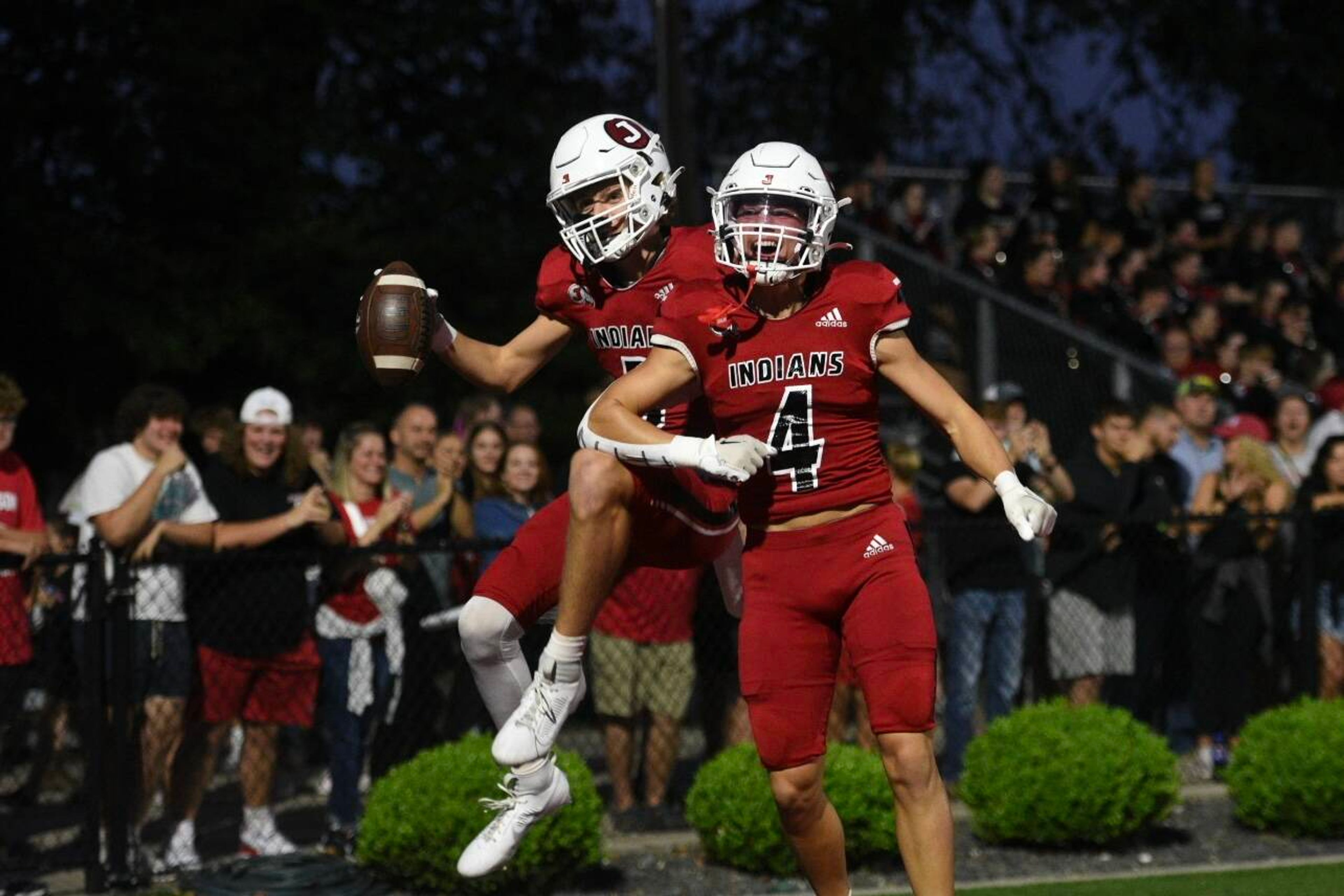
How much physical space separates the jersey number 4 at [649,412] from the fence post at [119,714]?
9.55 feet

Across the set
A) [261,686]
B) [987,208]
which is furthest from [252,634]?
[987,208]

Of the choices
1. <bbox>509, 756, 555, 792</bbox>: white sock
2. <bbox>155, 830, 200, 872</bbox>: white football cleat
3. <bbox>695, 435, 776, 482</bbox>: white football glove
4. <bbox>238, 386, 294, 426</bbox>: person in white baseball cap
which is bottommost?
<bbox>155, 830, 200, 872</bbox>: white football cleat

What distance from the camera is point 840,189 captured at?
1449 centimetres

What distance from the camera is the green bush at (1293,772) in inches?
351

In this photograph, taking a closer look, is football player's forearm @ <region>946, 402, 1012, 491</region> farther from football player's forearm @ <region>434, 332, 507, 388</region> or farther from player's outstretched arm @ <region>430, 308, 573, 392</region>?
football player's forearm @ <region>434, 332, 507, 388</region>

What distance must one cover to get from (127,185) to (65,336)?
110 cm

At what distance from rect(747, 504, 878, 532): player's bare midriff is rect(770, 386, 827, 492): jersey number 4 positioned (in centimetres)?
8

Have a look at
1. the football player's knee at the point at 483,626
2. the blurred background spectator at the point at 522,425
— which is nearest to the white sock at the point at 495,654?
the football player's knee at the point at 483,626

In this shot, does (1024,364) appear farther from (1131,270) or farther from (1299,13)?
(1299,13)

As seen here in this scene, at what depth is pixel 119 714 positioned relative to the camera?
26.9 feet

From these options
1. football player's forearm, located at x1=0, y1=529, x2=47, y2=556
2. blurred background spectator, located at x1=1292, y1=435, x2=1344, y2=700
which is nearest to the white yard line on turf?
blurred background spectator, located at x1=1292, y1=435, x2=1344, y2=700

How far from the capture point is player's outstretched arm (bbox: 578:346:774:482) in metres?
5.52

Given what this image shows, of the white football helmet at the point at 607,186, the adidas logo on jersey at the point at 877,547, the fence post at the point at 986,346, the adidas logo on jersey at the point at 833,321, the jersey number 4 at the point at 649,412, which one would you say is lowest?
the adidas logo on jersey at the point at 877,547

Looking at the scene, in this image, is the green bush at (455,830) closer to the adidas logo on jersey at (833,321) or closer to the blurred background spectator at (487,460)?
the blurred background spectator at (487,460)
